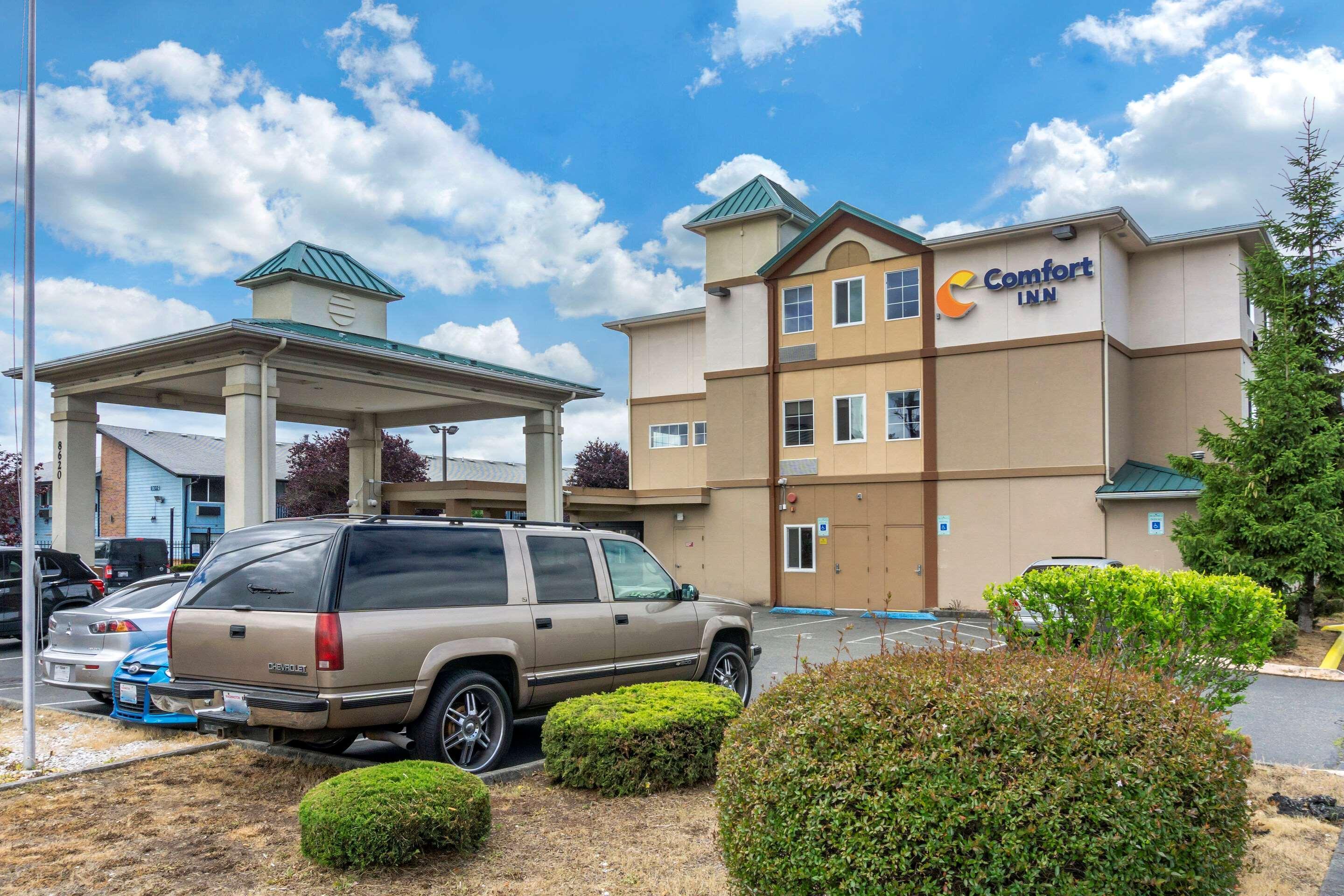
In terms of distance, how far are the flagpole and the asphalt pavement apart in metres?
2.55

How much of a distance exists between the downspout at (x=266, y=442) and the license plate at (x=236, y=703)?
1091 centimetres

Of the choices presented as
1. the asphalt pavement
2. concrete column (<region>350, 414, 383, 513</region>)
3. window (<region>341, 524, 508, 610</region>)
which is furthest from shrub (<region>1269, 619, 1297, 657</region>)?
concrete column (<region>350, 414, 383, 513</region>)

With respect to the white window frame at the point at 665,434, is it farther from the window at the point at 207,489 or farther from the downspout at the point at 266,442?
the window at the point at 207,489

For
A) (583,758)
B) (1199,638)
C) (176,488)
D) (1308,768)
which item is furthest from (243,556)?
(176,488)

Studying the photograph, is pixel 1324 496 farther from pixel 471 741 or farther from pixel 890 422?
pixel 471 741

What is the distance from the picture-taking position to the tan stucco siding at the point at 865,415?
26703 millimetres

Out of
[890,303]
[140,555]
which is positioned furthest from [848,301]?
[140,555]

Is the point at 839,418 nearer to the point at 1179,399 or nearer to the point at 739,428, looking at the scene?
the point at 739,428

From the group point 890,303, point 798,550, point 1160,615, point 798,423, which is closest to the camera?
point 1160,615

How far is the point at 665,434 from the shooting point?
3397 cm

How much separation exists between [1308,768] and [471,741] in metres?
6.68

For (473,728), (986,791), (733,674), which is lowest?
(733,674)

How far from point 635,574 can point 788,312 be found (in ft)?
67.4

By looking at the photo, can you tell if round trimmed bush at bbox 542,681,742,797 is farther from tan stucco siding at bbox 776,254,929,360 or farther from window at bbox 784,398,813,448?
window at bbox 784,398,813,448
